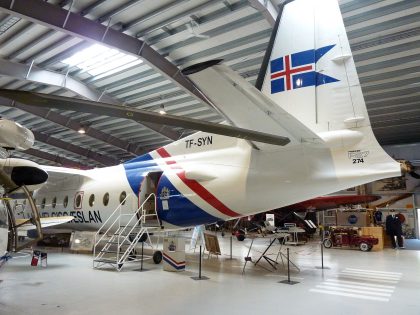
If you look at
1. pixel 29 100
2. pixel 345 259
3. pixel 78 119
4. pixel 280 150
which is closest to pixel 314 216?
pixel 345 259

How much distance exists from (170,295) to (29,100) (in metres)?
5.03

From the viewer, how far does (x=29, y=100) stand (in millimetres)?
3244

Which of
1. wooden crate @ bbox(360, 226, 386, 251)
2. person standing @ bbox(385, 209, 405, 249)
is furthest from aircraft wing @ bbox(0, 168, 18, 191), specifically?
person standing @ bbox(385, 209, 405, 249)

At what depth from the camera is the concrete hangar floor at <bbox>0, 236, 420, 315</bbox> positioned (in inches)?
239

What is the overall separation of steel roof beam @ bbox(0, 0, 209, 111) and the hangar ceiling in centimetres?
3

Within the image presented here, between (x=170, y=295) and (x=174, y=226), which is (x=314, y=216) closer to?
(x=174, y=226)

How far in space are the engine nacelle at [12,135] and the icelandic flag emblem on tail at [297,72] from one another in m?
5.19

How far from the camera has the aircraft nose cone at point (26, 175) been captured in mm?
6854

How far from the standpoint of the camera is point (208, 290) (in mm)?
7453

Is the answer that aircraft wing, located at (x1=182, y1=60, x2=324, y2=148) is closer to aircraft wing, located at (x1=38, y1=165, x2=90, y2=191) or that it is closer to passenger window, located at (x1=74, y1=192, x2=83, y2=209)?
passenger window, located at (x1=74, y1=192, x2=83, y2=209)

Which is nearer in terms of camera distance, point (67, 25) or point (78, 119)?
point (67, 25)

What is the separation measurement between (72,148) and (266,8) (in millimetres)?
20627

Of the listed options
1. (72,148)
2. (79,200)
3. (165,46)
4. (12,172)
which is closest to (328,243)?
(79,200)

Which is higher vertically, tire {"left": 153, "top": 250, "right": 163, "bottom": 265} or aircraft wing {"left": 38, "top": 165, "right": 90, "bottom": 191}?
aircraft wing {"left": 38, "top": 165, "right": 90, "bottom": 191}
